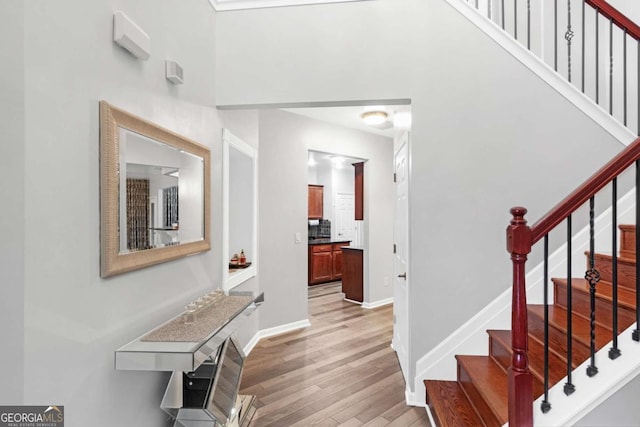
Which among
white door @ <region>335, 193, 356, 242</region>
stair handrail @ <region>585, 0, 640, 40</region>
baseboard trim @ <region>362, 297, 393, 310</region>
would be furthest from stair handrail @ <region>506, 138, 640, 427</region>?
white door @ <region>335, 193, 356, 242</region>

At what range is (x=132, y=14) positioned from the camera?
1640 mm

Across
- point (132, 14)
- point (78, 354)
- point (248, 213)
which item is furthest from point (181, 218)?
point (248, 213)

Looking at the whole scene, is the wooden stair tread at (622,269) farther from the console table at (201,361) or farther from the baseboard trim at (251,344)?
the baseboard trim at (251,344)

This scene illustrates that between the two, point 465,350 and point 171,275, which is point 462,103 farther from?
point 171,275

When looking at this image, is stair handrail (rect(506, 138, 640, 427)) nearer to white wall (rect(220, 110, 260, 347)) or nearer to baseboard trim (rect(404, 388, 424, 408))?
baseboard trim (rect(404, 388, 424, 408))

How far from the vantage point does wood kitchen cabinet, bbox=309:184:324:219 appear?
25.5 feet

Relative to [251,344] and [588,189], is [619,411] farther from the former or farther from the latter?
[251,344]

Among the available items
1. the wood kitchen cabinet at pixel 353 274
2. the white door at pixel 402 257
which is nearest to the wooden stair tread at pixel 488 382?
the white door at pixel 402 257

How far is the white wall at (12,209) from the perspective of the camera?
1.06m

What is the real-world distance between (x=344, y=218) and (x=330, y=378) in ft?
18.6

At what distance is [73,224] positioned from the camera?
1.27 m

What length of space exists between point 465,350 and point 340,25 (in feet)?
8.28

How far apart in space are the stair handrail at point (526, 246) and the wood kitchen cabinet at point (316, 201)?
6.36 meters

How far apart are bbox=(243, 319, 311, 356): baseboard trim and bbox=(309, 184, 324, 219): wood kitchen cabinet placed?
3687mm
